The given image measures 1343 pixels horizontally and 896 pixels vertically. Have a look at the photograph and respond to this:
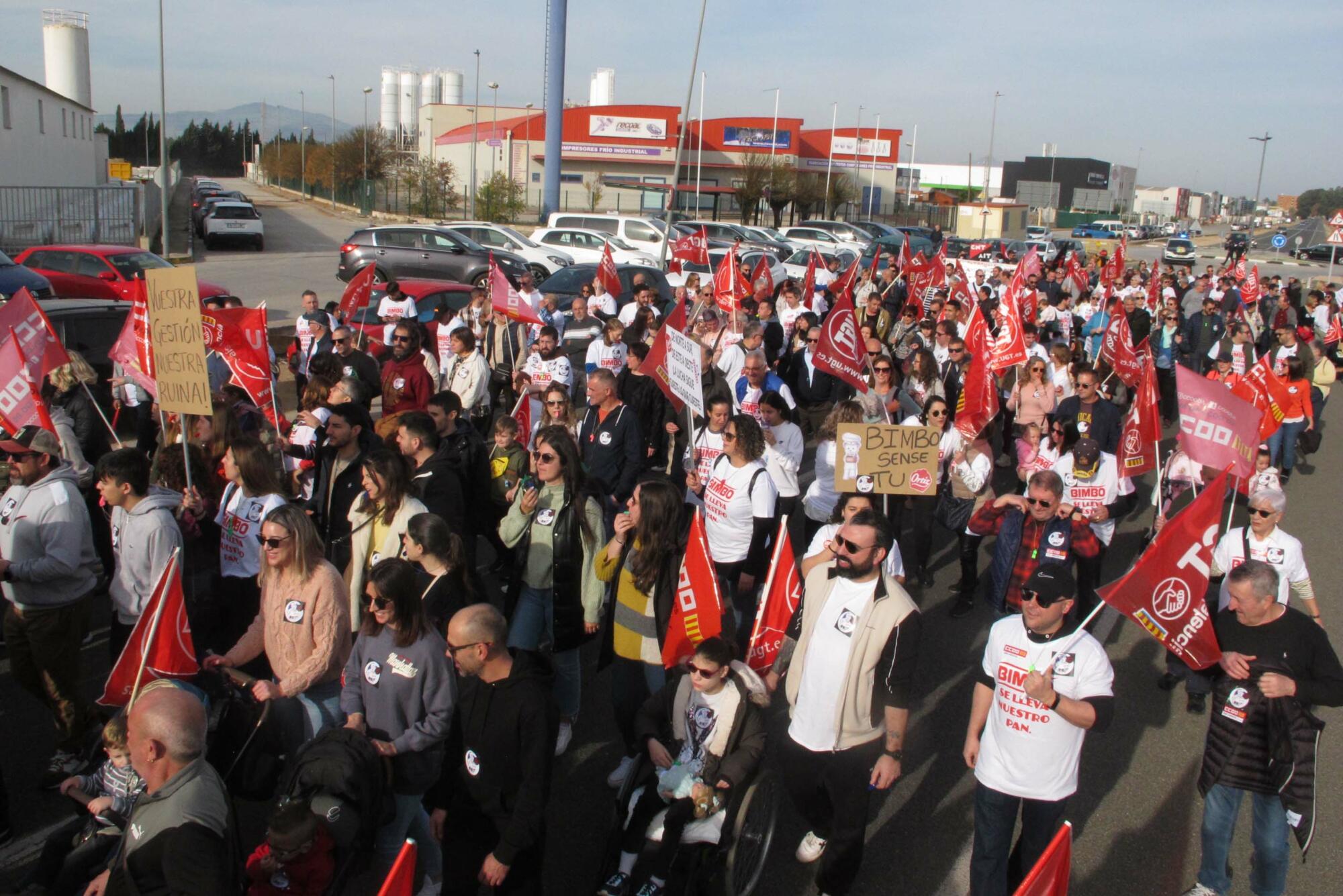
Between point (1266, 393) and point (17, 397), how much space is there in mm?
9709

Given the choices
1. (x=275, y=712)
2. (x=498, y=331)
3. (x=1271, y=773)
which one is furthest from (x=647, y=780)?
(x=498, y=331)

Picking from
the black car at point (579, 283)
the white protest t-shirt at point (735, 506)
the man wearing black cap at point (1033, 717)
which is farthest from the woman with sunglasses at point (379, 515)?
the black car at point (579, 283)

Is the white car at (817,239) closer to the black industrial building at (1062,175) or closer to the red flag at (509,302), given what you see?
the red flag at (509,302)

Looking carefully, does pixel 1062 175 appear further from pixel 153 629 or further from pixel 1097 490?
pixel 153 629

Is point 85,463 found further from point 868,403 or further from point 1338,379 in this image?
point 1338,379

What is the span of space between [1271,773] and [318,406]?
6.07 m

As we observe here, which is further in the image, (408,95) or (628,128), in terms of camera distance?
(408,95)

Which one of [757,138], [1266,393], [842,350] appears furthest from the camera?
[757,138]

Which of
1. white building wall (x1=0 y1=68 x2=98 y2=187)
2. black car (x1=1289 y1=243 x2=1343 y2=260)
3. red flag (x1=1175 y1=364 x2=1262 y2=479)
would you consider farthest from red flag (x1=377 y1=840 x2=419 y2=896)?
black car (x1=1289 y1=243 x2=1343 y2=260)

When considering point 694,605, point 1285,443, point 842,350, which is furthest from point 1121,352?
point 694,605

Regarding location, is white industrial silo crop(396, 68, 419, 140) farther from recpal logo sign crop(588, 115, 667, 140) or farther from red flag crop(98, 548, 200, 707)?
red flag crop(98, 548, 200, 707)

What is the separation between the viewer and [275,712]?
4.20 metres

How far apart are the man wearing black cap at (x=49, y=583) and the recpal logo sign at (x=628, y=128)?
185 ft

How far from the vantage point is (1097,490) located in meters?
7.07
